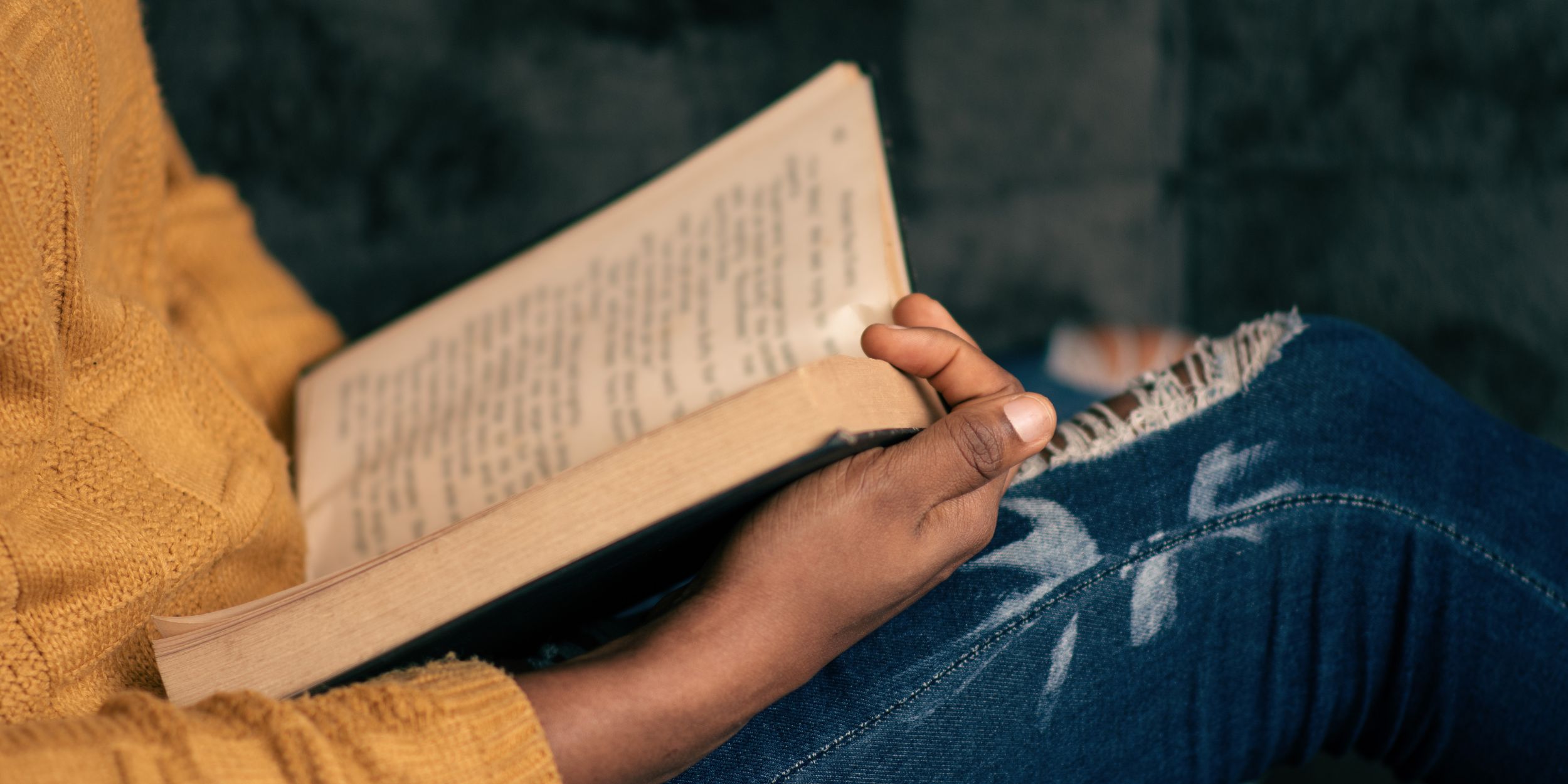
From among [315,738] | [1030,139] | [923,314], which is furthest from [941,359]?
[1030,139]

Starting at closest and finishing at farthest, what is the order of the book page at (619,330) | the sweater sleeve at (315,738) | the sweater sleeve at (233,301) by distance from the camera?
the sweater sleeve at (315,738), the book page at (619,330), the sweater sleeve at (233,301)

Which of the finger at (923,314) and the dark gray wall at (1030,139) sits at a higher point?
the dark gray wall at (1030,139)

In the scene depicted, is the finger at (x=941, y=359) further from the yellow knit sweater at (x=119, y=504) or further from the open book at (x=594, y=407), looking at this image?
the yellow knit sweater at (x=119, y=504)

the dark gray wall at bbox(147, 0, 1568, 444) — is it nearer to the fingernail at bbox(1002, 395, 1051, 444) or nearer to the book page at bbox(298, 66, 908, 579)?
the book page at bbox(298, 66, 908, 579)

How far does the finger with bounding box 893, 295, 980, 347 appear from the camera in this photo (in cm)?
35

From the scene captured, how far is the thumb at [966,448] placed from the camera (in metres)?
0.32

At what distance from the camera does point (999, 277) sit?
1113 mm

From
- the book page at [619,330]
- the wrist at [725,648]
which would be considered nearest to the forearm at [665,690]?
the wrist at [725,648]

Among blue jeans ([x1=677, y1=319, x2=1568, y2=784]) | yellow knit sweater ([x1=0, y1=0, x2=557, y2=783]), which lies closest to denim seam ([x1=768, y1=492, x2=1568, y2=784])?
blue jeans ([x1=677, y1=319, x2=1568, y2=784])

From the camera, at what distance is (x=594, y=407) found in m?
0.41

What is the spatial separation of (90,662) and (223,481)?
0.08 meters

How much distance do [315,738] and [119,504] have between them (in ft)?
0.44

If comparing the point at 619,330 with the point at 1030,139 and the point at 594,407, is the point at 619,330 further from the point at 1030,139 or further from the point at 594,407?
the point at 1030,139

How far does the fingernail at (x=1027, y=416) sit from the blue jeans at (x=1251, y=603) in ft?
→ 0.31
